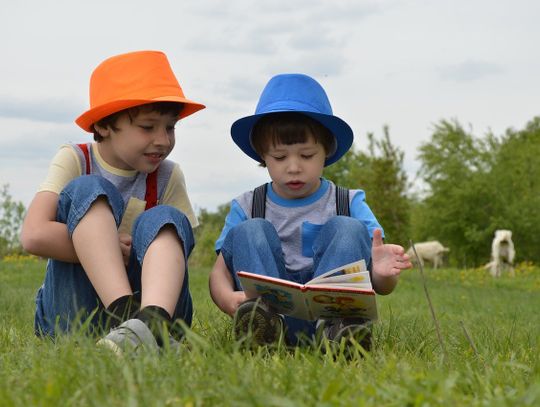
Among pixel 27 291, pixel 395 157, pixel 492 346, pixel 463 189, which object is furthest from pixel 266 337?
pixel 463 189

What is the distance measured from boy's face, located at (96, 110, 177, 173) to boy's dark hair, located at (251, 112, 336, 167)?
0.42 metres

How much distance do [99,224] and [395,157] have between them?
2787 centimetres

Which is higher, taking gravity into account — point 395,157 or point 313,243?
point 395,157

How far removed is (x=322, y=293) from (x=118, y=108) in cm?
121

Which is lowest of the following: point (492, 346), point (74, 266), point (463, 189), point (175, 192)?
point (492, 346)

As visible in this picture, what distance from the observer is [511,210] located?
33.3 meters

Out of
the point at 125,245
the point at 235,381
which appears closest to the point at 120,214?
the point at 125,245

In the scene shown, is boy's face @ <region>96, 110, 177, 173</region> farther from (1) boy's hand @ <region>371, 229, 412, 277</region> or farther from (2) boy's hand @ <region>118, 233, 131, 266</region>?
(1) boy's hand @ <region>371, 229, 412, 277</region>

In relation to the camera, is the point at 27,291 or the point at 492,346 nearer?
the point at 492,346

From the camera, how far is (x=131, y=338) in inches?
104

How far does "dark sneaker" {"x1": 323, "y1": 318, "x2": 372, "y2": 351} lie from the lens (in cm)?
308

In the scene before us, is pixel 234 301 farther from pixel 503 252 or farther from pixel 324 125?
pixel 503 252

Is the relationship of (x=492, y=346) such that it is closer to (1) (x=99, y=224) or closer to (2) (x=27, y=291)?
(1) (x=99, y=224)

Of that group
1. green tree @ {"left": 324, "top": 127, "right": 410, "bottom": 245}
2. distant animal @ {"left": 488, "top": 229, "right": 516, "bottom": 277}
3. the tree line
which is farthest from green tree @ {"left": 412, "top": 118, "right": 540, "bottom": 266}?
distant animal @ {"left": 488, "top": 229, "right": 516, "bottom": 277}
